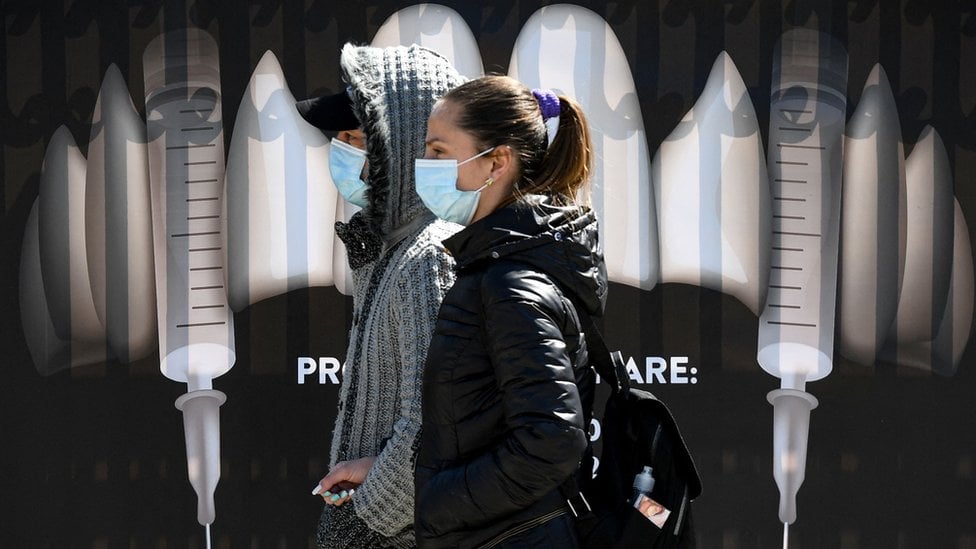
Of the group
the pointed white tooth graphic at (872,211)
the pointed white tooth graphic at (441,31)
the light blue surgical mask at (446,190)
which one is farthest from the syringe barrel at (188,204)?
the pointed white tooth graphic at (872,211)

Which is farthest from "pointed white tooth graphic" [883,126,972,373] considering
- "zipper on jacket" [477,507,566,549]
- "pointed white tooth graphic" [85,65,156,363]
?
"pointed white tooth graphic" [85,65,156,363]

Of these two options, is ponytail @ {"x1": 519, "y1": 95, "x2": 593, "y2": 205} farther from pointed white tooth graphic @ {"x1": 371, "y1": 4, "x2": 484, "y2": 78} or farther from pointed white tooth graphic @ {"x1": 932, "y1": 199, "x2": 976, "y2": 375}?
pointed white tooth graphic @ {"x1": 932, "y1": 199, "x2": 976, "y2": 375}

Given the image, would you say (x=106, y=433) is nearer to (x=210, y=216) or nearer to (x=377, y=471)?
(x=210, y=216)

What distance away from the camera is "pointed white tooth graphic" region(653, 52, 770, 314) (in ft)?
11.9

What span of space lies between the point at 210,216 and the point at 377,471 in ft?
5.86

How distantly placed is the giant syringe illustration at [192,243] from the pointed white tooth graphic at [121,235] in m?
0.04

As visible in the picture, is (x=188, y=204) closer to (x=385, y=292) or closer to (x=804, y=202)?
(x=385, y=292)

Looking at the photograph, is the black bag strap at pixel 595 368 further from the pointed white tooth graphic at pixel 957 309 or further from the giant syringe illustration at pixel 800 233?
the pointed white tooth graphic at pixel 957 309

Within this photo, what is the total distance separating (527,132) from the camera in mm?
1935

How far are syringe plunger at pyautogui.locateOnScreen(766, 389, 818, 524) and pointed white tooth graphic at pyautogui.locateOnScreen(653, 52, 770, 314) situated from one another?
1.20 feet

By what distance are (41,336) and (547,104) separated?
2.36 m

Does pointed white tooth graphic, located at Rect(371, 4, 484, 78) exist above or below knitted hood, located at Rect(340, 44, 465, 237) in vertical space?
above

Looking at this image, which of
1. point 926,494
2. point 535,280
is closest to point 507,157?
point 535,280

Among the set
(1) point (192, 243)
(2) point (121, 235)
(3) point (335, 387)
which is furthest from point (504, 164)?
(2) point (121, 235)
